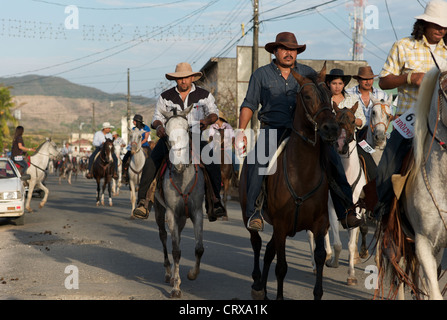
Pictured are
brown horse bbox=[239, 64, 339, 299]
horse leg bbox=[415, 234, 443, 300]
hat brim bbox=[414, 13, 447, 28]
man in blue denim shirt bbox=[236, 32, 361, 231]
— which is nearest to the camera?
horse leg bbox=[415, 234, 443, 300]

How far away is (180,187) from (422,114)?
4183 millimetres

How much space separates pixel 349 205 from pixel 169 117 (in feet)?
8.89

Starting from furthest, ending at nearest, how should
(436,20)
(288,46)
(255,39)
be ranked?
(255,39) → (288,46) → (436,20)

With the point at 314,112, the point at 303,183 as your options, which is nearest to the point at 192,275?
the point at 303,183

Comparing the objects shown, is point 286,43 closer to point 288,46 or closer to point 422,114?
point 288,46

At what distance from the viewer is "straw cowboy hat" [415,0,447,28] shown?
5.83 m

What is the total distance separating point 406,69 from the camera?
21.0 ft

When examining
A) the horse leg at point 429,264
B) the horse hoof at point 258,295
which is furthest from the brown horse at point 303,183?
the horse leg at point 429,264

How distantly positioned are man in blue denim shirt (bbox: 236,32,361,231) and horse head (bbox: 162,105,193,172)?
0.87m

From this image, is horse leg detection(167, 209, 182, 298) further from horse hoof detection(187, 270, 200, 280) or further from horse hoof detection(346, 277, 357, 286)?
horse hoof detection(346, 277, 357, 286)

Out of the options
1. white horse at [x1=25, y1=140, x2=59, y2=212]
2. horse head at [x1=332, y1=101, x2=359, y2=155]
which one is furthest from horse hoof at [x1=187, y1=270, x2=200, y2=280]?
white horse at [x1=25, y1=140, x2=59, y2=212]

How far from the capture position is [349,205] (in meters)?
7.48
